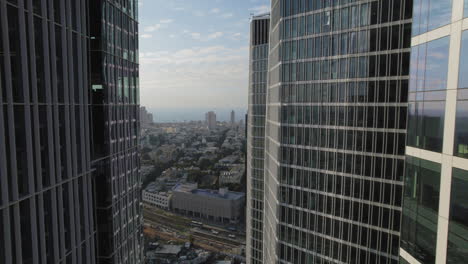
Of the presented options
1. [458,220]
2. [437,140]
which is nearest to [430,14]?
Result: [437,140]

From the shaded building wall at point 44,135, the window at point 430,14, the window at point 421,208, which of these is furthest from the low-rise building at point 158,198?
the window at point 430,14

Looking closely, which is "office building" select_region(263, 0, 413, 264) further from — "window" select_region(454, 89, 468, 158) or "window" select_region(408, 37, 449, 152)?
"window" select_region(454, 89, 468, 158)

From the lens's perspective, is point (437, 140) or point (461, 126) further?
point (437, 140)

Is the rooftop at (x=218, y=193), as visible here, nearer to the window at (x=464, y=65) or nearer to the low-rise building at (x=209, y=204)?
the low-rise building at (x=209, y=204)

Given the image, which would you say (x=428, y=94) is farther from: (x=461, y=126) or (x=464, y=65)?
Result: (x=461, y=126)

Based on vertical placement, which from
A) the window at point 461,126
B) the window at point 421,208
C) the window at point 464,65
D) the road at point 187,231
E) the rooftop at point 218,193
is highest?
the window at point 464,65

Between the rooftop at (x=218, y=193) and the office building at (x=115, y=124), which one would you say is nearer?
the office building at (x=115, y=124)

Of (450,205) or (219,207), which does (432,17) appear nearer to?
(450,205)

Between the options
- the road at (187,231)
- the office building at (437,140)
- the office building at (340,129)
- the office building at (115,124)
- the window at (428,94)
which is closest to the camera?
the office building at (437,140)
